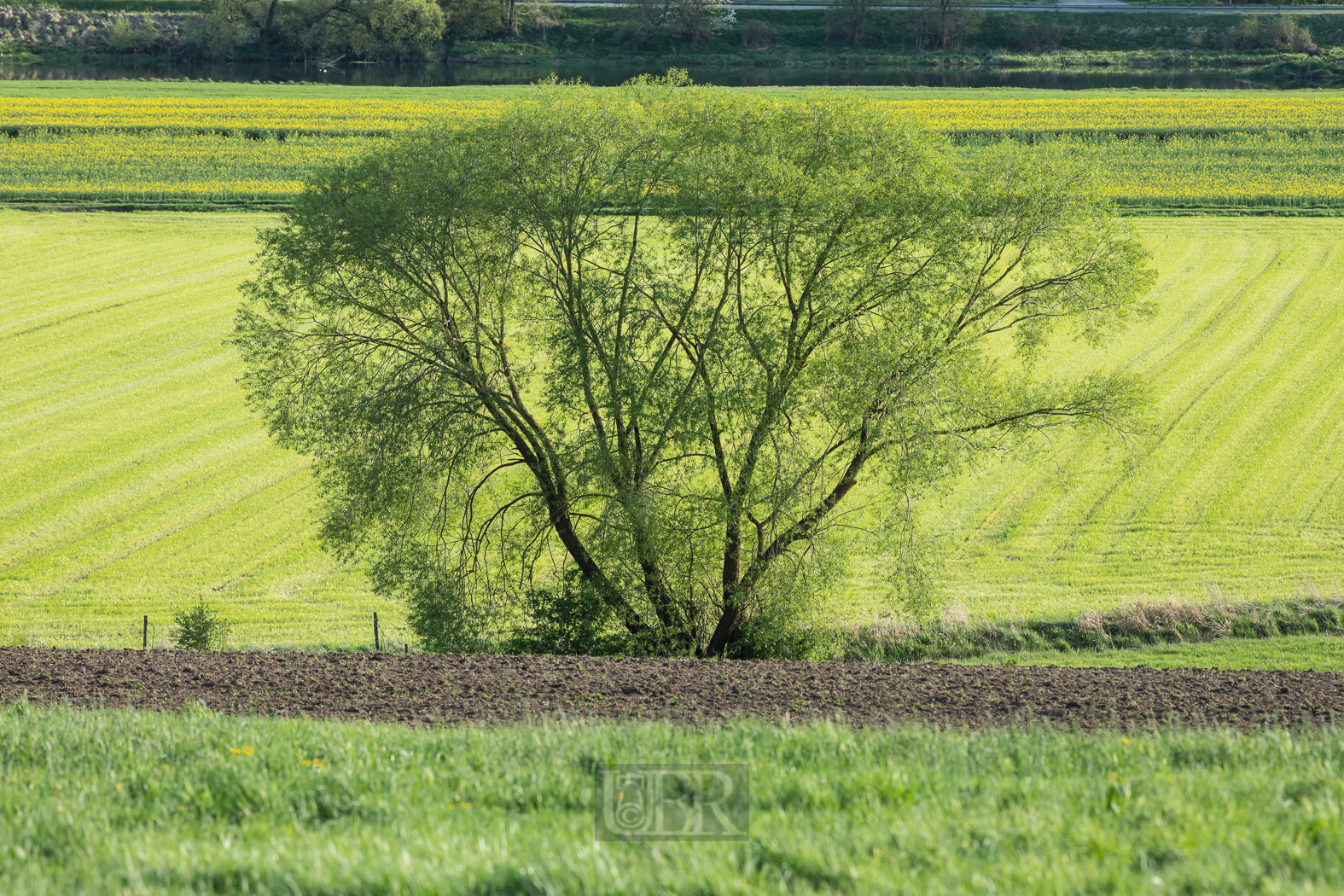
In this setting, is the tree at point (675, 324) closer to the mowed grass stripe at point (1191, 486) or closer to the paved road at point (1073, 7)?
the mowed grass stripe at point (1191, 486)

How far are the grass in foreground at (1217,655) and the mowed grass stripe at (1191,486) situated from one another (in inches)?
82.1

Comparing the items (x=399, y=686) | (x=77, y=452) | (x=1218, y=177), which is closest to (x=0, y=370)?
(x=77, y=452)

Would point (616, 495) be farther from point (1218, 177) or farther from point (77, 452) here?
point (1218, 177)

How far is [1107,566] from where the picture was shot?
75.6ft

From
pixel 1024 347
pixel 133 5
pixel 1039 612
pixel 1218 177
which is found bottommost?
pixel 1039 612

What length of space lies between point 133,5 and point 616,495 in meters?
130

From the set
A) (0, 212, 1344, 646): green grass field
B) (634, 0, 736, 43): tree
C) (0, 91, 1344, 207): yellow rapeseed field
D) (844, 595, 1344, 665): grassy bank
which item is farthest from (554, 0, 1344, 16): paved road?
(844, 595, 1344, 665): grassy bank

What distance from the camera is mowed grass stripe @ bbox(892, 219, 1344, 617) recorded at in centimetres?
2231

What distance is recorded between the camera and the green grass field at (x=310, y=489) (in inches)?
869

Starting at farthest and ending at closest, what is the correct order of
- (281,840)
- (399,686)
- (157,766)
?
(399,686), (157,766), (281,840)

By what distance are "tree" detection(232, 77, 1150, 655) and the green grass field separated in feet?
8.79

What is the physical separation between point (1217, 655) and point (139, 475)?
2420cm

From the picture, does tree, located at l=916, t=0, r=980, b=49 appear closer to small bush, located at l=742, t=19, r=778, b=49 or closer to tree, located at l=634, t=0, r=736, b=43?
small bush, located at l=742, t=19, r=778, b=49

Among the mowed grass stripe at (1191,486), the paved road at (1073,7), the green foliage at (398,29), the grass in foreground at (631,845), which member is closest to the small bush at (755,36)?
the paved road at (1073,7)
